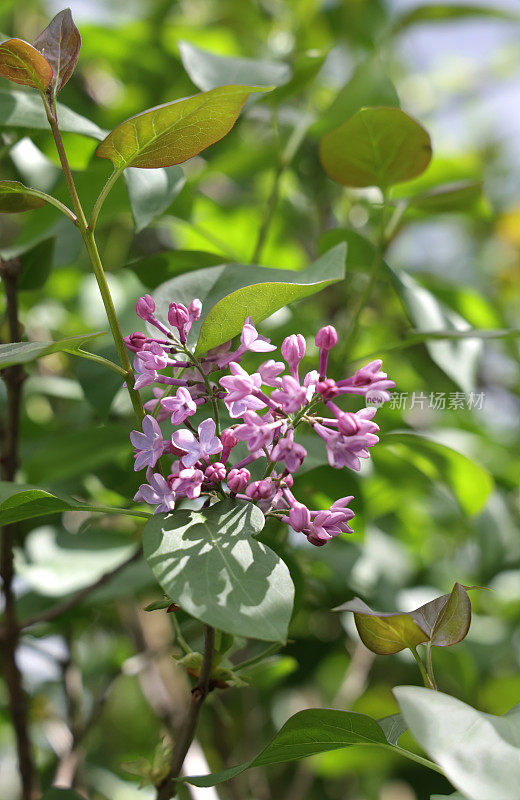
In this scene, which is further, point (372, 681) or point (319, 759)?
point (372, 681)

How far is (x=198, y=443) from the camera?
478mm

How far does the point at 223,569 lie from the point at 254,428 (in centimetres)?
9

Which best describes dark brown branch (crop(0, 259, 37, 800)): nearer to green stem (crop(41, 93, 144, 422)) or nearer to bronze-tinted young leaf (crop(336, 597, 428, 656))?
green stem (crop(41, 93, 144, 422))

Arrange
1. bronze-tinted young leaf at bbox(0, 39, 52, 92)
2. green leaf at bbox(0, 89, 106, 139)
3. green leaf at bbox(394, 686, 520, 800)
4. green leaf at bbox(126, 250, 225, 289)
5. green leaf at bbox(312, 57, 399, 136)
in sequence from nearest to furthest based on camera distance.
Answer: green leaf at bbox(394, 686, 520, 800) → bronze-tinted young leaf at bbox(0, 39, 52, 92) → green leaf at bbox(0, 89, 106, 139) → green leaf at bbox(126, 250, 225, 289) → green leaf at bbox(312, 57, 399, 136)

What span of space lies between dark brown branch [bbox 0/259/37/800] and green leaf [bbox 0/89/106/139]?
0.14 meters

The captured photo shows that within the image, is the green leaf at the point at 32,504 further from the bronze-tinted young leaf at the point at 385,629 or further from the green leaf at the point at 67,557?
the green leaf at the point at 67,557

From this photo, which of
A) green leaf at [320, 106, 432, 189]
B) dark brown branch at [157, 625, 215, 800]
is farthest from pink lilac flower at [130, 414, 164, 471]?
green leaf at [320, 106, 432, 189]

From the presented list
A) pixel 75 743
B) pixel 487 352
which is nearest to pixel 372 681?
pixel 75 743

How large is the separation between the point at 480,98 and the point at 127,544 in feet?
6.08

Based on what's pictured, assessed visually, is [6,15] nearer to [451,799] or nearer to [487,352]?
[487,352]

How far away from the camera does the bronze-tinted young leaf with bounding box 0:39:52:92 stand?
48 centimetres

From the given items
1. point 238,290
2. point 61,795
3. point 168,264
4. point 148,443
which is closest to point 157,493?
point 148,443

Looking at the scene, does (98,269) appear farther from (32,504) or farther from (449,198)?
(449,198)

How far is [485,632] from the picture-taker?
1317 millimetres
